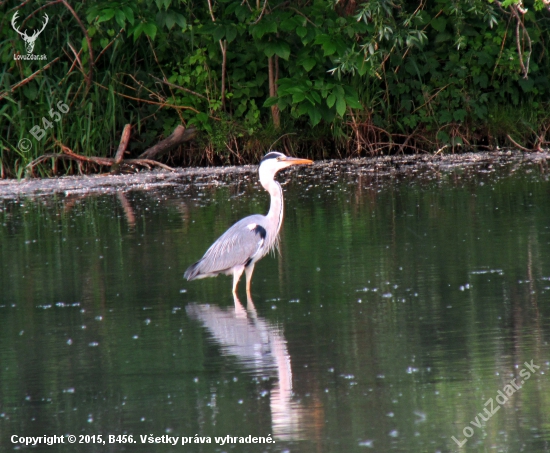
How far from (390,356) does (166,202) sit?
6966 millimetres

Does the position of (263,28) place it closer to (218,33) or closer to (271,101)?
(218,33)

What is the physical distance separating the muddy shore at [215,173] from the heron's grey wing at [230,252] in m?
6.15

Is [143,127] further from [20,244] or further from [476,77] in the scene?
[20,244]

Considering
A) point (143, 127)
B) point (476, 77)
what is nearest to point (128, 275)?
point (143, 127)

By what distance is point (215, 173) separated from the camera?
48.0 ft

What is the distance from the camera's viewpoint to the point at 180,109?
15.8m

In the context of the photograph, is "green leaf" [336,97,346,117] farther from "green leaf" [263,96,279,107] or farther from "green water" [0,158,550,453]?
"green water" [0,158,550,453]

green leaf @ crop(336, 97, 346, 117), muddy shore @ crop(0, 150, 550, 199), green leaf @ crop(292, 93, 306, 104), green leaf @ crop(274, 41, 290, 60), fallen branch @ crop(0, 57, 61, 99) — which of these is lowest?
muddy shore @ crop(0, 150, 550, 199)

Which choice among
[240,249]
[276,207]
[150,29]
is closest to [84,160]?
[150,29]

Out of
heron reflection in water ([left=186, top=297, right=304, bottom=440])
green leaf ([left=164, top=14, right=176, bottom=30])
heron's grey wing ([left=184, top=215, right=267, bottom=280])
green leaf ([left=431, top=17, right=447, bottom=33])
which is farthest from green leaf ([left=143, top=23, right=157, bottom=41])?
heron reflection in water ([left=186, top=297, right=304, bottom=440])

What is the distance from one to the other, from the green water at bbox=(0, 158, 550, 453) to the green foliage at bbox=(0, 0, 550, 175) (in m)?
4.42

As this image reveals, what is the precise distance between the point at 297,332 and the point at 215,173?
903 centimetres

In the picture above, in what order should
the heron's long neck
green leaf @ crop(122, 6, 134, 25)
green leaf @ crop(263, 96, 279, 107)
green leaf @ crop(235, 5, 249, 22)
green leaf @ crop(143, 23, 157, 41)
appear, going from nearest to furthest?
the heron's long neck → green leaf @ crop(122, 6, 134, 25) → green leaf @ crop(143, 23, 157, 41) → green leaf @ crop(235, 5, 249, 22) → green leaf @ crop(263, 96, 279, 107)

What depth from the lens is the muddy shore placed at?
13.3 m
